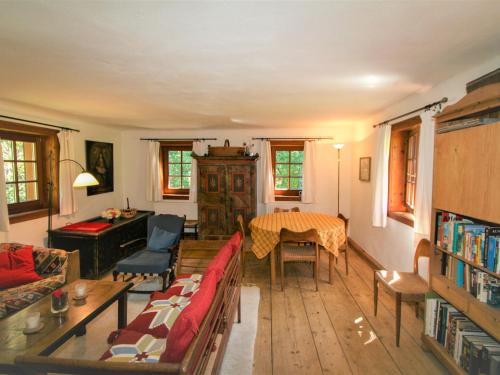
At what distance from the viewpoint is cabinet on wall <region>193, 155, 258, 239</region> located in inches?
210

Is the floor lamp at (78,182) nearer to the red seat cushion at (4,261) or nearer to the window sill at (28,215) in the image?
the window sill at (28,215)

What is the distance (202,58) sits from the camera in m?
2.08

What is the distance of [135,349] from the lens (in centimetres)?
184

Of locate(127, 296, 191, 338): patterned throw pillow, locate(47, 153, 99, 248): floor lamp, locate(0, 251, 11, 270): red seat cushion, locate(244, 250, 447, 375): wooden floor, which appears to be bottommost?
locate(244, 250, 447, 375): wooden floor

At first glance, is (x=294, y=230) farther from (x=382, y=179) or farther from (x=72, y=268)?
(x=72, y=268)

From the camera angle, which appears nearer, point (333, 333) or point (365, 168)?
point (333, 333)

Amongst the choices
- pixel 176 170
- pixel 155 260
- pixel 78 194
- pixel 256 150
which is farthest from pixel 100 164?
pixel 256 150

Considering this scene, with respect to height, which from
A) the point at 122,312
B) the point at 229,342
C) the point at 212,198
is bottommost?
the point at 229,342

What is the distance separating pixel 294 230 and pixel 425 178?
1623mm

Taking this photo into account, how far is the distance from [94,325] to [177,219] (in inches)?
66.4

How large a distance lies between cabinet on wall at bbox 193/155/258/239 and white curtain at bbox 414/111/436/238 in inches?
114

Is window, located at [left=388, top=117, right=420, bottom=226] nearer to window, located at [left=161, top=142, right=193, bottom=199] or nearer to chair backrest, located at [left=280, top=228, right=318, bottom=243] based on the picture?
chair backrest, located at [left=280, top=228, right=318, bottom=243]

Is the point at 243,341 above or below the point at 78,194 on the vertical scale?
below

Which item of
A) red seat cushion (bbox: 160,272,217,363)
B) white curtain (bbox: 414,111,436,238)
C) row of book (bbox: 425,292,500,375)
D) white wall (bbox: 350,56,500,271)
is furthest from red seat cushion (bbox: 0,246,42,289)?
white wall (bbox: 350,56,500,271)
